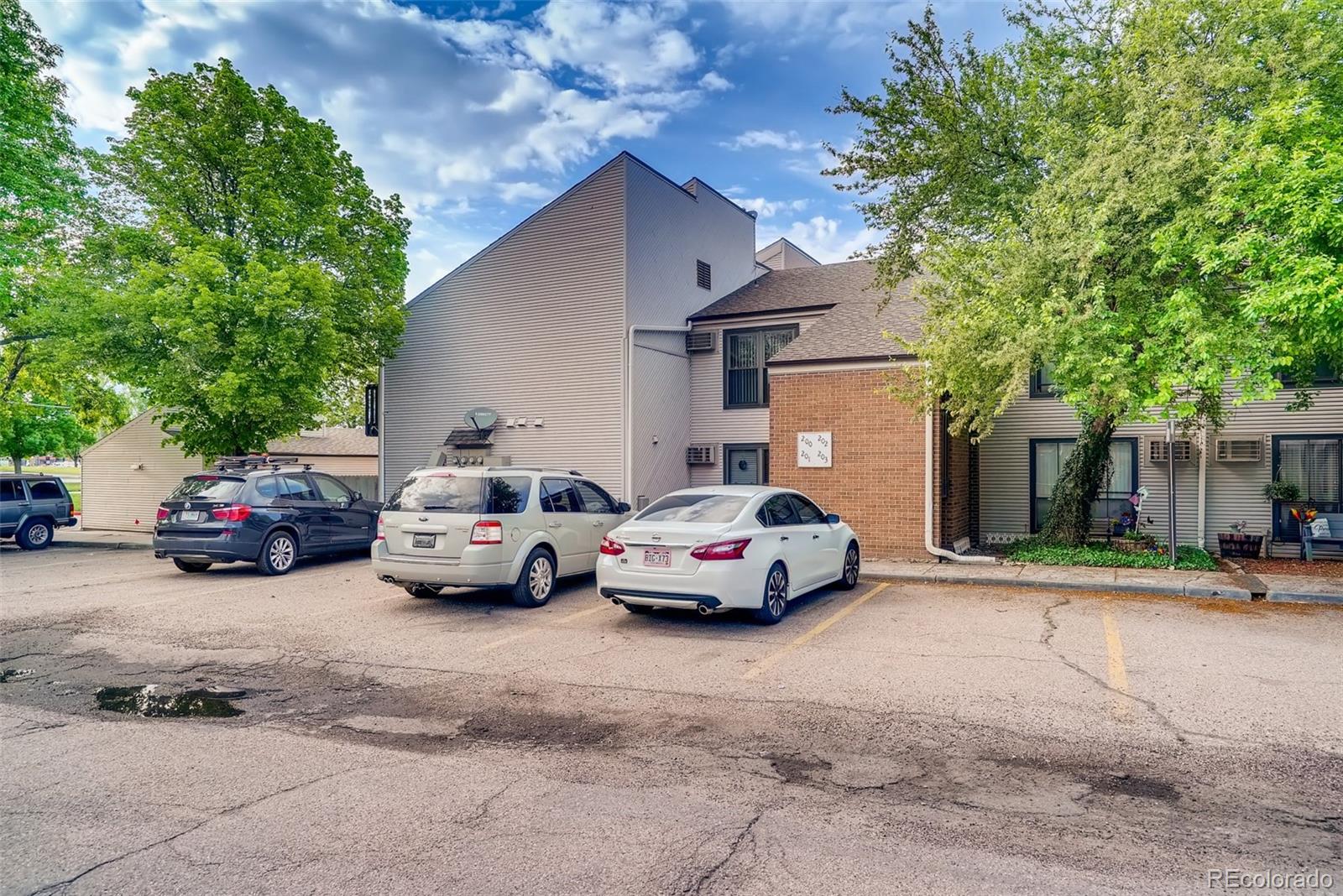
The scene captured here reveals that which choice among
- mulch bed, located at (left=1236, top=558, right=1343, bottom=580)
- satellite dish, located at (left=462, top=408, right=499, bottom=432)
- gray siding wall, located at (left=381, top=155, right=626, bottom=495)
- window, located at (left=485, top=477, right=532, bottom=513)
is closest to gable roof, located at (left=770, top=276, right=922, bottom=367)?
gray siding wall, located at (left=381, top=155, right=626, bottom=495)

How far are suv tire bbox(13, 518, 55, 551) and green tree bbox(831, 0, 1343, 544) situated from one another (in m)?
20.3

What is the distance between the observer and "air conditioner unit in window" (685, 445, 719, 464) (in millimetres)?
18125

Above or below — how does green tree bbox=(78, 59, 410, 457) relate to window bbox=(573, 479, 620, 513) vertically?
above

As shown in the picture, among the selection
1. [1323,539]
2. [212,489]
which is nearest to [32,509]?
[212,489]

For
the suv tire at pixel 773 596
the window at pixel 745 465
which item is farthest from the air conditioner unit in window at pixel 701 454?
the suv tire at pixel 773 596

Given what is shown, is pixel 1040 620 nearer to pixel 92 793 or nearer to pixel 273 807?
pixel 273 807

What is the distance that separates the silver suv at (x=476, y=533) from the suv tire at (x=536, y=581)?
0.04 ft

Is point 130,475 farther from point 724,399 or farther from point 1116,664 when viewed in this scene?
point 1116,664

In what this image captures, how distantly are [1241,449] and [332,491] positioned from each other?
1732 cm

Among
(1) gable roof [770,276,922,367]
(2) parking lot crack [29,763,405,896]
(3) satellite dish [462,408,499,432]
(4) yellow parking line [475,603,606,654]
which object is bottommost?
(4) yellow parking line [475,603,606,654]

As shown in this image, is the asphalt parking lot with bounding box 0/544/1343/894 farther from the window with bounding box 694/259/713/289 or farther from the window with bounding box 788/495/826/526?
the window with bounding box 694/259/713/289

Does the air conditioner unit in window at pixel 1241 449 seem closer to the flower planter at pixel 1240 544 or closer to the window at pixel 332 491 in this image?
the flower planter at pixel 1240 544

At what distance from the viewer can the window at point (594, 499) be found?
34.7ft

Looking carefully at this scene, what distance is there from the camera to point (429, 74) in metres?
13.7
